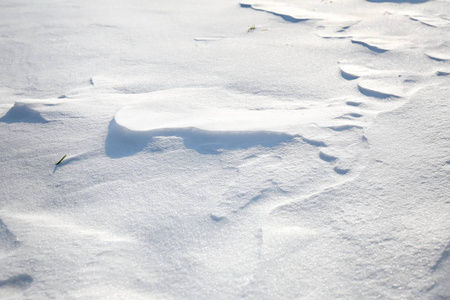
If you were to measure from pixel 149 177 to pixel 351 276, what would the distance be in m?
0.69

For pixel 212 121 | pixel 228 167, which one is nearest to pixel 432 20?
pixel 212 121

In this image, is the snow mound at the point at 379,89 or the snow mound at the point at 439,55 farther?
the snow mound at the point at 439,55

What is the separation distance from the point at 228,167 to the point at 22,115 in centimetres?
98

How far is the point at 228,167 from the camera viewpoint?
47.1 inches

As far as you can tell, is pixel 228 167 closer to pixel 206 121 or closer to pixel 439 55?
pixel 206 121

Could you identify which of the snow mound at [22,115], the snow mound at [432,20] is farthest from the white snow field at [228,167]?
the snow mound at [432,20]

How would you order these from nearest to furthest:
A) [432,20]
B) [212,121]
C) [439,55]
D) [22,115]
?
[212,121] → [22,115] → [439,55] → [432,20]

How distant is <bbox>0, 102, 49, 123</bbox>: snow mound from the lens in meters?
1.50

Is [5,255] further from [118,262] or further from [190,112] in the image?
[190,112]

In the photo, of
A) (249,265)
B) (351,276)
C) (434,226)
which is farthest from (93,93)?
(434,226)

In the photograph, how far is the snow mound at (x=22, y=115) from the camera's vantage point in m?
1.50

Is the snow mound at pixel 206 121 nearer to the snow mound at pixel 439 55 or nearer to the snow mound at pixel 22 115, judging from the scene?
the snow mound at pixel 22 115

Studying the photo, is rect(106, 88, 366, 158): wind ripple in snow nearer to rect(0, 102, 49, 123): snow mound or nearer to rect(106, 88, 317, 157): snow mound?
rect(106, 88, 317, 157): snow mound

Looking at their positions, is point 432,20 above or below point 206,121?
above
